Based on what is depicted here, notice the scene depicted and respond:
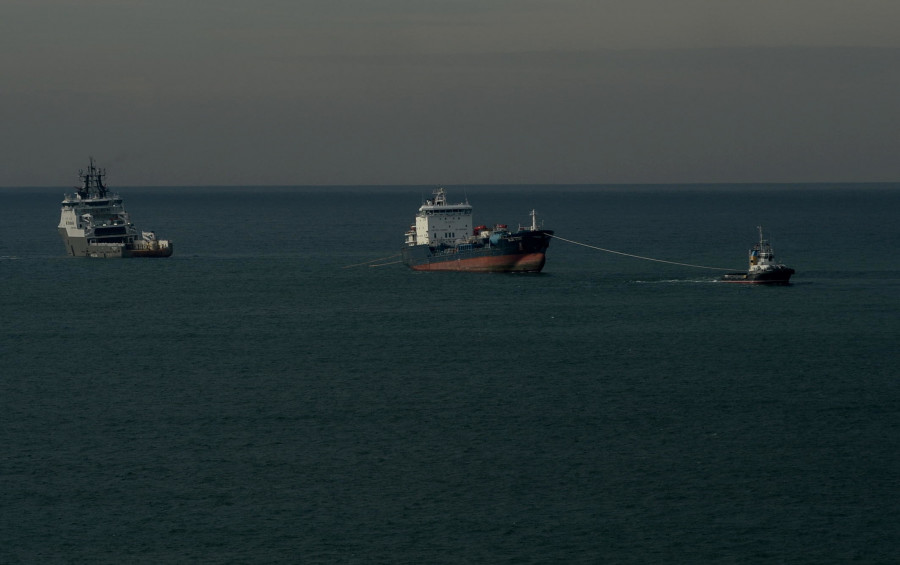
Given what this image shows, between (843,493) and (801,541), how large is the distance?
20.8 feet

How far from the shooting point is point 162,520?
51.0 m

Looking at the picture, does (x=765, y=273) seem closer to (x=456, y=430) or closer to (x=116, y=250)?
(x=456, y=430)

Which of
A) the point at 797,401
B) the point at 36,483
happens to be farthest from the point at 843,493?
the point at 36,483

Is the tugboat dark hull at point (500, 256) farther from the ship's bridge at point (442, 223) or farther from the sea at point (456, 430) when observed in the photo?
the sea at point (456, 430)

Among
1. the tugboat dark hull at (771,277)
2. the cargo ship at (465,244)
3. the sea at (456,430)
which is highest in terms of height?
the cargo ship at (465,244)

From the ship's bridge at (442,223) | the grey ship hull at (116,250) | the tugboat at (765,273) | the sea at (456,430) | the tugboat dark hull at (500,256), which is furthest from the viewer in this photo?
the grey ship hull at (116,250)

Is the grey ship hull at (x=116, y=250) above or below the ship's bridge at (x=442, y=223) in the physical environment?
below

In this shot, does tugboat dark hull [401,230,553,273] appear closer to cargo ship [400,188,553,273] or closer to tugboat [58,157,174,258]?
cargo ship [400,188,553,273]

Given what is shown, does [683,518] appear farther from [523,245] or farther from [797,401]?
[523,245]

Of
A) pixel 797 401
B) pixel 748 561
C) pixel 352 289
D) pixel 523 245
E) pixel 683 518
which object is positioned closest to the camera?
→ pixel 748 561

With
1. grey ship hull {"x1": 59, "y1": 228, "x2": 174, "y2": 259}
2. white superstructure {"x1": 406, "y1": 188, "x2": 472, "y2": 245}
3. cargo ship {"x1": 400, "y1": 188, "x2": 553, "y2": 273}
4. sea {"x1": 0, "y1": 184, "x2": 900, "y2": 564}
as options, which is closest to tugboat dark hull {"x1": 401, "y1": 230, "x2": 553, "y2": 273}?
cargo ship {"x1": 400, "y1": 188, "x2": 553, "y2": 273}

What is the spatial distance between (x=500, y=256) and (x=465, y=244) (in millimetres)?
7350

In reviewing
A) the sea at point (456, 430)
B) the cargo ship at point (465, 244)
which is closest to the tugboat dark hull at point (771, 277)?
the sea at point (456, 430)

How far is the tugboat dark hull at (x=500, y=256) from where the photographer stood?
14656 centimetres
